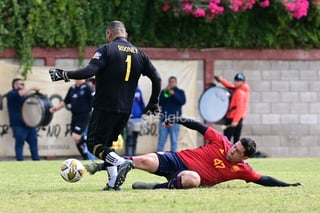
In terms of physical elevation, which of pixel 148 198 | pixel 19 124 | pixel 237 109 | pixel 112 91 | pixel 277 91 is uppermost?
pixel 112 91

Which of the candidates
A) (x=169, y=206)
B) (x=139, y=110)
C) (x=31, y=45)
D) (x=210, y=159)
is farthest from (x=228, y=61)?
(x=169, y=206)

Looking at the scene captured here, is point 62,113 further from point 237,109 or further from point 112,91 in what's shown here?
point 112,91

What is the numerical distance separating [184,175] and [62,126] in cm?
1335

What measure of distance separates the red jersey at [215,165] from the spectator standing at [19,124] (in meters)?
11.3

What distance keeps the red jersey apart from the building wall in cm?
1407

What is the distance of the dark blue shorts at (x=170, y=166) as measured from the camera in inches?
491

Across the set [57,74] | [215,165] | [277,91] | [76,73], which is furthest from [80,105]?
[57,74]

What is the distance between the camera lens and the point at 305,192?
11977 mm

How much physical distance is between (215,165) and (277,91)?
15.3 meters

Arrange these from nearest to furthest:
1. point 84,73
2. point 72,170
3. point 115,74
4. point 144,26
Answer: point 84,73 < point 115,74 < point 72,170 < point 144,26

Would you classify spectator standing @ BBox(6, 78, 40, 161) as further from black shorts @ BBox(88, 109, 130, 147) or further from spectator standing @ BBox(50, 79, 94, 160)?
black shorts @ BBox(88, 109, 130, 147)

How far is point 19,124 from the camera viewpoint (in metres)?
23.5

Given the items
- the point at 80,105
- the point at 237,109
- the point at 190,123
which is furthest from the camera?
the point at 237,109

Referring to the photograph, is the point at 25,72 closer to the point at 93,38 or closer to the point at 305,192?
the point at 93,38
